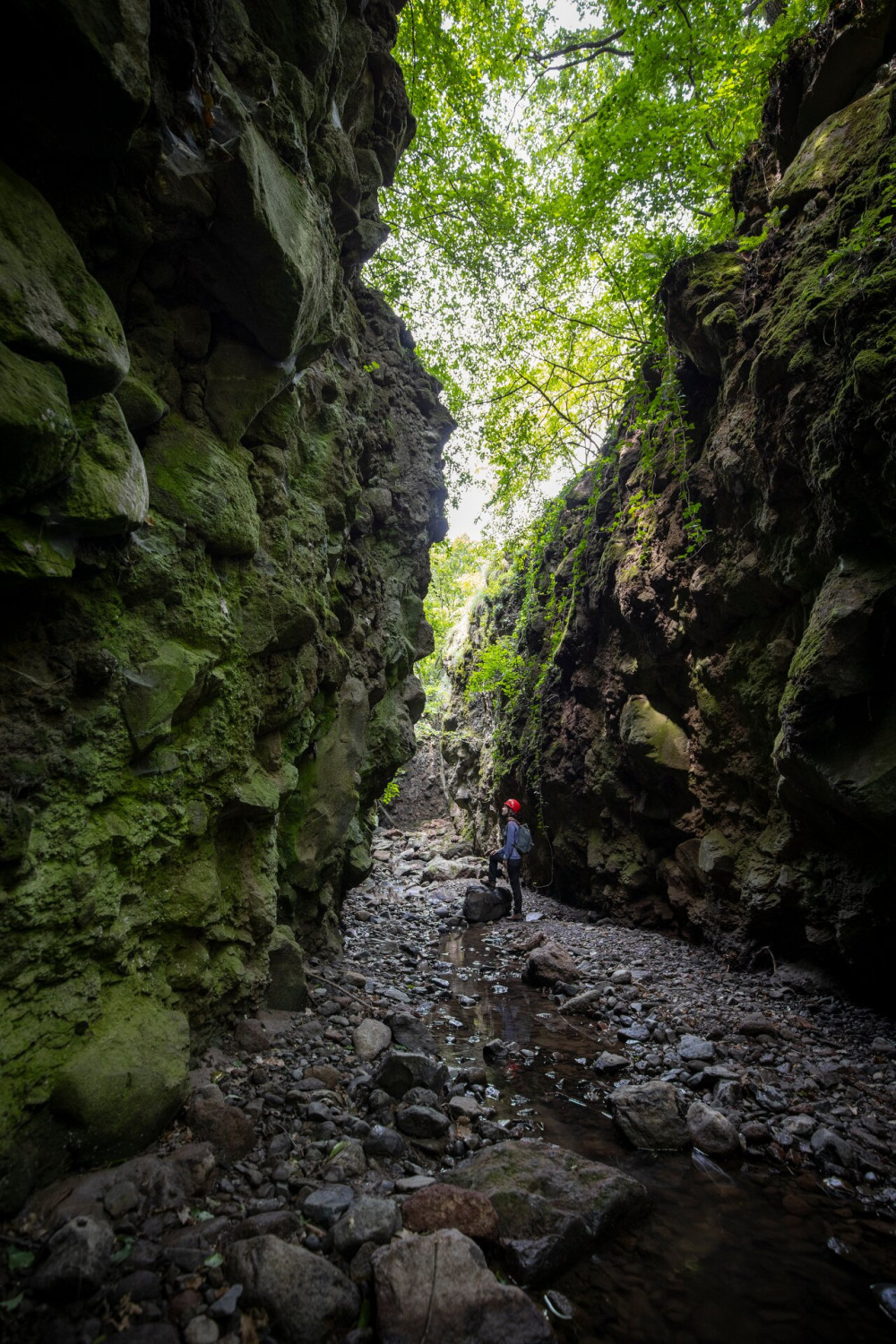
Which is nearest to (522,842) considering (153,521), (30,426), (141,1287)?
(153,521)

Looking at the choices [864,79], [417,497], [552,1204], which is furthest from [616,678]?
[552,1204]

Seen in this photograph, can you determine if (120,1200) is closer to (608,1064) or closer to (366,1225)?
(366,1225)

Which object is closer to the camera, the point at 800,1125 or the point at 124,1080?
the point at 124,1080

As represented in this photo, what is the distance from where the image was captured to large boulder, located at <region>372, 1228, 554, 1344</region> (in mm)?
2303

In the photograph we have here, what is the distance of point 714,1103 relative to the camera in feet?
14.4

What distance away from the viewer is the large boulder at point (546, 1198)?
286 cm

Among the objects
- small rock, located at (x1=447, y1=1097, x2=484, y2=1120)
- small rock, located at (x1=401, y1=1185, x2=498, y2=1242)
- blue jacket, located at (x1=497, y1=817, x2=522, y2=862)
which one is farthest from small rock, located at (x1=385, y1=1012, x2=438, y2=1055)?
blue jacket, located at (x1=497, y1=817, x2=522, y2=862)

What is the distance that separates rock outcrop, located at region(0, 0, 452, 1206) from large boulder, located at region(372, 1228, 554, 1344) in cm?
149

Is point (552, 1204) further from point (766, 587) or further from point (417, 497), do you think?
point (417, 497)

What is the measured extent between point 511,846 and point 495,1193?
9.67 metres

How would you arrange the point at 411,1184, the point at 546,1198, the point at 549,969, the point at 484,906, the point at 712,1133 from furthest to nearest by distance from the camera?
the point at 484,906, the point at 549,969, the point at 712,1133, the point at 411,1184, the point at 546,1198

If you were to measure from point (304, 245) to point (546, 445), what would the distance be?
11.8m

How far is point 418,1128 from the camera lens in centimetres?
382

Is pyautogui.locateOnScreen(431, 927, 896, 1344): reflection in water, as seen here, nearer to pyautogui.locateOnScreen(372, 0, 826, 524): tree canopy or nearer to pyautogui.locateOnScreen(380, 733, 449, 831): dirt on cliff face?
pyautogui.locateOnScreen(372, 0, 826, 524): tree canopy
